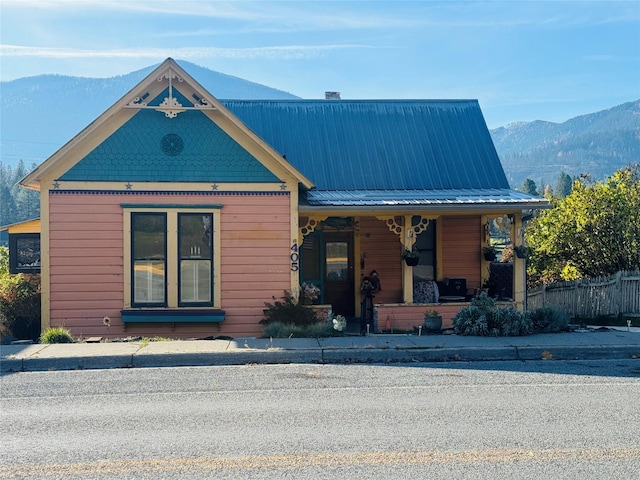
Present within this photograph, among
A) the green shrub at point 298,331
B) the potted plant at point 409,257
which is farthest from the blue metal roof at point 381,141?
the green shrub at point 298,331

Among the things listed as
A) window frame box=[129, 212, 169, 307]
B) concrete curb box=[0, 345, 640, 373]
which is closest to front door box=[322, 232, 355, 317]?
window frame box=[129, 212, 169, 307]

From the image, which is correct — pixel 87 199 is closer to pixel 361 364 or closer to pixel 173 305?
pixel 173 305

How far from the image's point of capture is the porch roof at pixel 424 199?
44.4 feet

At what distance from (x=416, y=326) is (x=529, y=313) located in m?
2.58

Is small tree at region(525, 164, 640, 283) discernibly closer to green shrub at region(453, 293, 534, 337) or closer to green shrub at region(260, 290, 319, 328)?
green shrub at region(453, 293, 534, 337)

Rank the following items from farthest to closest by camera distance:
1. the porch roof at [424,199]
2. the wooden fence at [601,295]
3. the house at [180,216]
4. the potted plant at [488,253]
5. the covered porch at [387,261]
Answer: the wooden fence at [601,295], the potted plant at [488,253], the covered porch at [387,261], the porch roof at [424,199], the house at [180,216]

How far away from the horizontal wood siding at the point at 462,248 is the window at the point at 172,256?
6198mm

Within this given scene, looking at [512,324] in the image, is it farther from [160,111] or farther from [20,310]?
[20,310]

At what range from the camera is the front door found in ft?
52.9

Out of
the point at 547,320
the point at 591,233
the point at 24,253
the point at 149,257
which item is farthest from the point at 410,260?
the point at 24,253

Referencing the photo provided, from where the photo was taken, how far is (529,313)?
482 inches

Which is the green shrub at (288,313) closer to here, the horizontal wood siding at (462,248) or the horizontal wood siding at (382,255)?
the horizontal wood siding at (382,255)

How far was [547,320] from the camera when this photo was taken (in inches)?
479

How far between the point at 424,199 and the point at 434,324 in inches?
113
